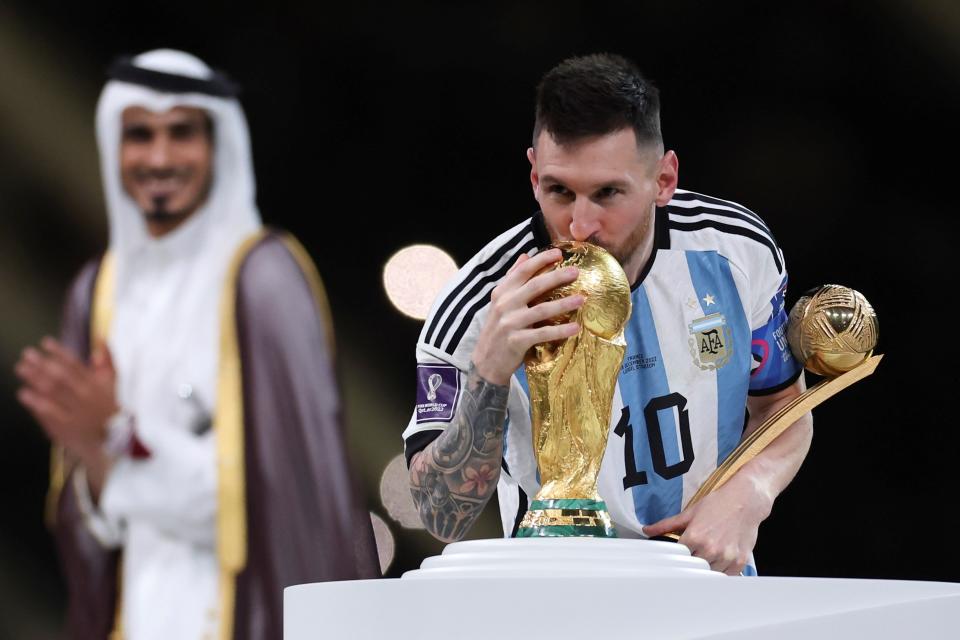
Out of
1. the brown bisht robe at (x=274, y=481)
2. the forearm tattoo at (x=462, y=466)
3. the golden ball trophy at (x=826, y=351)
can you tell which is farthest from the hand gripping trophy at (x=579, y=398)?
the brown bisht robe at (x=274, y=481)

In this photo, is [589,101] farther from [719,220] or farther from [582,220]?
[719,220]

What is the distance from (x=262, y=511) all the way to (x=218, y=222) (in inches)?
28.6

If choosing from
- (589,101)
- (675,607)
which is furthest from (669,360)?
(675,607)

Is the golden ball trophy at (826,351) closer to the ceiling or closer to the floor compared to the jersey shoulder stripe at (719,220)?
closer to the floor

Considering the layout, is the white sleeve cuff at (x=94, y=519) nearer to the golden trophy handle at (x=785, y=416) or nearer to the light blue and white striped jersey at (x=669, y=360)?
the light blue and white striped jersey at (x=669, y=360)

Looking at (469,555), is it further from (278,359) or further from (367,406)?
(367,406)

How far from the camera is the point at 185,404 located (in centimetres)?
292

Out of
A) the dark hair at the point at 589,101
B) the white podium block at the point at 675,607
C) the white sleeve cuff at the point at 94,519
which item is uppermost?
the dark hair at the point at 589,101

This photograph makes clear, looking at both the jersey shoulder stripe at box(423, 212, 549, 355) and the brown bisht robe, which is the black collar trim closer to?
the brown bisht robe

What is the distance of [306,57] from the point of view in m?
3.42

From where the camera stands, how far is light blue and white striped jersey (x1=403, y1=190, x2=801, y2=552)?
1897mm

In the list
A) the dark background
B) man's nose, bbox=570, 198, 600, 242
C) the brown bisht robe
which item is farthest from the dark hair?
the dark background

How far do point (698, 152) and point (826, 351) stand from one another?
187 centimetres

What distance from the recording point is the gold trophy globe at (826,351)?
1.68 meters
